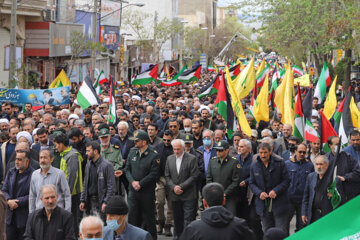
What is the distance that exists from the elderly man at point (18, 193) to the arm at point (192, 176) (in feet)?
7.89

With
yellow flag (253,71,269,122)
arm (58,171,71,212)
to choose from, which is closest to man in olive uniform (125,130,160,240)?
arm (58,171,71,212)

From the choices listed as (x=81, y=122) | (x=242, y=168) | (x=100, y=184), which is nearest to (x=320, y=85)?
(x=81, y=122)

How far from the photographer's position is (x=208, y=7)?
13888 cm

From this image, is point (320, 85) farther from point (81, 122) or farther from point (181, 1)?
point (181, 1)

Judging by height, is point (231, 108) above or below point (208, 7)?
below

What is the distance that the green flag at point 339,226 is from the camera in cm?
433

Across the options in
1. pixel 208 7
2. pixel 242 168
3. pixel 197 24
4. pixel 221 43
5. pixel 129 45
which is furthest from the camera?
pixel 208 7

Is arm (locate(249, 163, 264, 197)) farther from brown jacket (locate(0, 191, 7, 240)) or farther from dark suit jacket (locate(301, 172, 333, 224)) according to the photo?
brown jacket (locate(0, 191, 7, 240))

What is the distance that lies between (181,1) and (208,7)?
889 cm

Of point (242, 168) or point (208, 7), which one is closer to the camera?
point (242, 168)

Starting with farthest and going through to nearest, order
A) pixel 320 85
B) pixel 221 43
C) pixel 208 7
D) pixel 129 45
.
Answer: pixel 208 7, pixel 221 43, pixel 129 45, pixel 320 85

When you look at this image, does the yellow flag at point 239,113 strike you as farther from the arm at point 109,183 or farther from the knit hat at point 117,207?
the knit hat at point 117,207

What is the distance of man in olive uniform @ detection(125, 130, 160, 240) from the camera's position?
1036cm

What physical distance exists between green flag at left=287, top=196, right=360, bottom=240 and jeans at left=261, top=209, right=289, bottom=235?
5.13 m
